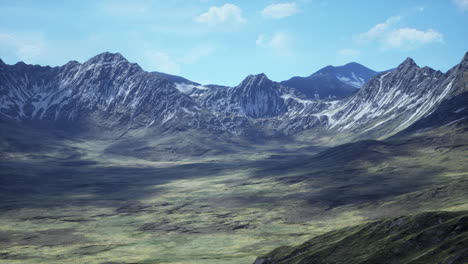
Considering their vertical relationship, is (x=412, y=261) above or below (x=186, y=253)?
above

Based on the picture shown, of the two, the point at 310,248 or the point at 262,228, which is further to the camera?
the point at 262,228

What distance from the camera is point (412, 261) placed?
245 feet

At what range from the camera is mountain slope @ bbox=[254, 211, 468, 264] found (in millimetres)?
75312

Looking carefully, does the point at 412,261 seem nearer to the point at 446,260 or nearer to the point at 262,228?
the point at 446,260

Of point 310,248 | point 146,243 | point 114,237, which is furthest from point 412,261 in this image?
point 114,237

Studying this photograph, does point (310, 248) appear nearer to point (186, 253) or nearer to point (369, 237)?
point (369, 237)

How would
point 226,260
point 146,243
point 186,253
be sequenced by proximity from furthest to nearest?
point 146,243, point 186,253, point 226,260

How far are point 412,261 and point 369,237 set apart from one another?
68.2 ft

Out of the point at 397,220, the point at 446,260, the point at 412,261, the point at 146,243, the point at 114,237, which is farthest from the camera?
the point at 114,237

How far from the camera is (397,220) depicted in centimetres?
9525

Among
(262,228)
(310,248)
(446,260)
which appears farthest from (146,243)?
(446,260)

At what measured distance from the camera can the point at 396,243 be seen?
85250mm

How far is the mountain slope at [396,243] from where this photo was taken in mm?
75312

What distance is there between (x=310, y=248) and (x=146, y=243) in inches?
3442
